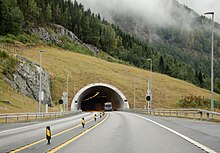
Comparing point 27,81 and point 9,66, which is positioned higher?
point 9,66

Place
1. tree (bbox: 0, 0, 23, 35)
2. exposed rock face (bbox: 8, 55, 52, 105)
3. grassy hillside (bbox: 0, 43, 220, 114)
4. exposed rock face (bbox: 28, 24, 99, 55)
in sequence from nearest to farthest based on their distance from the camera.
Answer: exposed rock face (bbox: 8, 55, 52, 105), grassy hillside (bbox: 0, 43, 220, 114), tree (bbox: 0, 0, 23, 35), exposed rock face (bbox: 28, 24, 99, 55)

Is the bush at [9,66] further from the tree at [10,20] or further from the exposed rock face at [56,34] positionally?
the exposed rock face at [56,34]

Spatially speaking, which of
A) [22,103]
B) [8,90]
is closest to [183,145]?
[22,103]

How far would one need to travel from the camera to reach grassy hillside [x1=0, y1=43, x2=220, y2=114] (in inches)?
3388

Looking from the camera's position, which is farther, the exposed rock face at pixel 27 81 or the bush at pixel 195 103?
the bush at pixel 195 103

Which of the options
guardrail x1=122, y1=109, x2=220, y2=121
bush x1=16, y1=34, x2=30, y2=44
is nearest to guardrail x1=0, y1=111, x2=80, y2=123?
guardrail x1=122, y1=109, x2=220, y2=121

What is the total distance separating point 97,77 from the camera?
9469 cm

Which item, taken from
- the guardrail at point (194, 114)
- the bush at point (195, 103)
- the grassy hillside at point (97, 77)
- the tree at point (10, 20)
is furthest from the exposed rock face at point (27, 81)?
the tree at point (10, 20)

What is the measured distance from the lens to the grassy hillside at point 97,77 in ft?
282

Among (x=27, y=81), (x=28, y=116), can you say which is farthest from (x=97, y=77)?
(x=28, y=116)

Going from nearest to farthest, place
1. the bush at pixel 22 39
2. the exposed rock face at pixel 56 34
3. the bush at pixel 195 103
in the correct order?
1. the bush at pixel 195 103
2. the bush at pixel 22 39
3. the exposed rock face at pixel 56 34

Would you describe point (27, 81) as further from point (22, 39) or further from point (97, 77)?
point (22, 39)

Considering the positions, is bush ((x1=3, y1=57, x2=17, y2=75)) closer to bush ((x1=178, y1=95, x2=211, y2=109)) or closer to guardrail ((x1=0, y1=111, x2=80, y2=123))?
guardrail ((x1=0, y1=111, x2=80, y2=123))

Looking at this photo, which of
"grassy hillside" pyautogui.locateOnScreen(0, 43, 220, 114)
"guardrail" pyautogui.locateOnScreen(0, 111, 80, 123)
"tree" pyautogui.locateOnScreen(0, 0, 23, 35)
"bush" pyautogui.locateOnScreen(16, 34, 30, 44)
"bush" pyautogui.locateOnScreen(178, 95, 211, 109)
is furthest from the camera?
"bush" pyautogui.locateOnScreen(16, 34, 30, 44)
